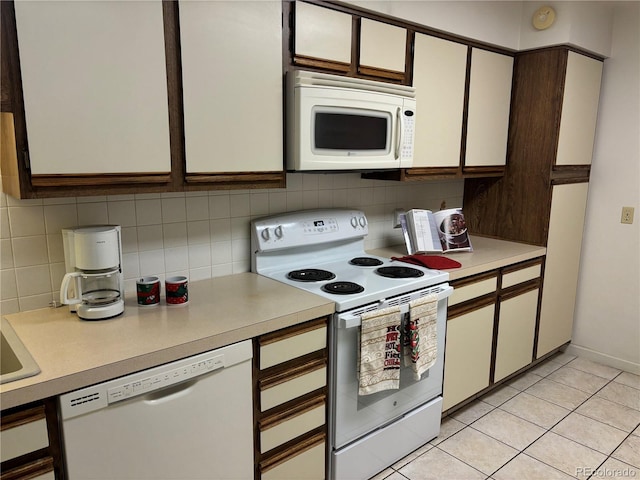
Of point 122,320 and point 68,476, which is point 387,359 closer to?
point 122,320

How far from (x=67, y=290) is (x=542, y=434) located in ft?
7.81

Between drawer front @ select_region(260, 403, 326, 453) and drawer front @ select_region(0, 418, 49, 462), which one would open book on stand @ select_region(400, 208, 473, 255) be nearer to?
drawer front @ select_region(260, 403, 326, 453)

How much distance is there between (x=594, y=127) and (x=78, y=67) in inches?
121

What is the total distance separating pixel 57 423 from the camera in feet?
3.97

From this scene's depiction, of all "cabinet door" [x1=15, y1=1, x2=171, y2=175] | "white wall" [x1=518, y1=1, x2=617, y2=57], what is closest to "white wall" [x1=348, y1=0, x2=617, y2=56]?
"white wall" [x1=518, y1=1, x2=617, y2=57]

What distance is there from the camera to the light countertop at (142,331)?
3.96ft

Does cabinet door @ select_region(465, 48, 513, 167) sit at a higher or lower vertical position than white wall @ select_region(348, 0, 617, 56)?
lower

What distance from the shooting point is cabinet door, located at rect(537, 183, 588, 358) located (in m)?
2.93

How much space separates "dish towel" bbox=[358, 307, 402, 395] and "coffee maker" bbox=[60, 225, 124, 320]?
921 mm

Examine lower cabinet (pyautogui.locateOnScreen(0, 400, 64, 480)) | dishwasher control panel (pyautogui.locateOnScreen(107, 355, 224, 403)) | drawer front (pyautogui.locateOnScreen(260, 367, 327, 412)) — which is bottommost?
drawer front (pyautogui.locateOnScreen(260, 367, 327, 412))

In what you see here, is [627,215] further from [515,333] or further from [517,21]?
[517,21]

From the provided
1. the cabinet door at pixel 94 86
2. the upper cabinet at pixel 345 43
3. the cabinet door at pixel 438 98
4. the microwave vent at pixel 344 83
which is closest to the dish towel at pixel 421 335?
the cabinet door at pixel 438 98

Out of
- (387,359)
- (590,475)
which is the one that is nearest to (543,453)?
(590,475)

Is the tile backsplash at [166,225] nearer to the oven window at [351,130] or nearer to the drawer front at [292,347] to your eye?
the oven window at [351,130]
